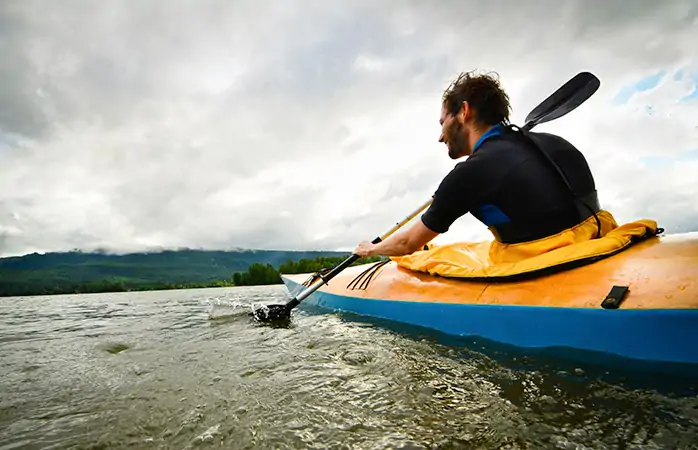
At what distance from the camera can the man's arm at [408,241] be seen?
10.9ft

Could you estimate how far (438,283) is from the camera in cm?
388

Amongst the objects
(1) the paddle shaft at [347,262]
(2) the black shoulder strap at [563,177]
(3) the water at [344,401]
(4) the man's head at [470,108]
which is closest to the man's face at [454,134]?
(4) the man's head at [470,108]

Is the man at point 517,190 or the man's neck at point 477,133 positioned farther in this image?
the man's neck at point 477,133

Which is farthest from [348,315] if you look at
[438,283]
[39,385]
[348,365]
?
[39,385]

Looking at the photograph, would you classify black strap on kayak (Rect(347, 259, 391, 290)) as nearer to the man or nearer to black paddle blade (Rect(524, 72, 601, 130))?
the man

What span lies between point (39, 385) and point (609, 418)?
360cm

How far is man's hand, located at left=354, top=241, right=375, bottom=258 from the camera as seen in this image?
14.4 ft

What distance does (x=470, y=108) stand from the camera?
3.65m

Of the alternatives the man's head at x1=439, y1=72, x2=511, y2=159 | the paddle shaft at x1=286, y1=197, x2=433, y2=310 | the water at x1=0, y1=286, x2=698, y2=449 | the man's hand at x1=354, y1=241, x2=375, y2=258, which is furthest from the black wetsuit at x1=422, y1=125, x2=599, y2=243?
the paddle shaft at x1=286, y1=197, x2=433, y2=310

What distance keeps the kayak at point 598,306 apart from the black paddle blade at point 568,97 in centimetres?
162

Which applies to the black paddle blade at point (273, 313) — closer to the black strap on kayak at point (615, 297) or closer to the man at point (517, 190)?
the man at point (517, 190)

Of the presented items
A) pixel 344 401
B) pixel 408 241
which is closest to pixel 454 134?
→ pixel 408 241

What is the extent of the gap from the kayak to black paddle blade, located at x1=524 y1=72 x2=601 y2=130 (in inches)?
63.9

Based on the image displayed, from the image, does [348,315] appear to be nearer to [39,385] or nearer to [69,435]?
[39,385]
